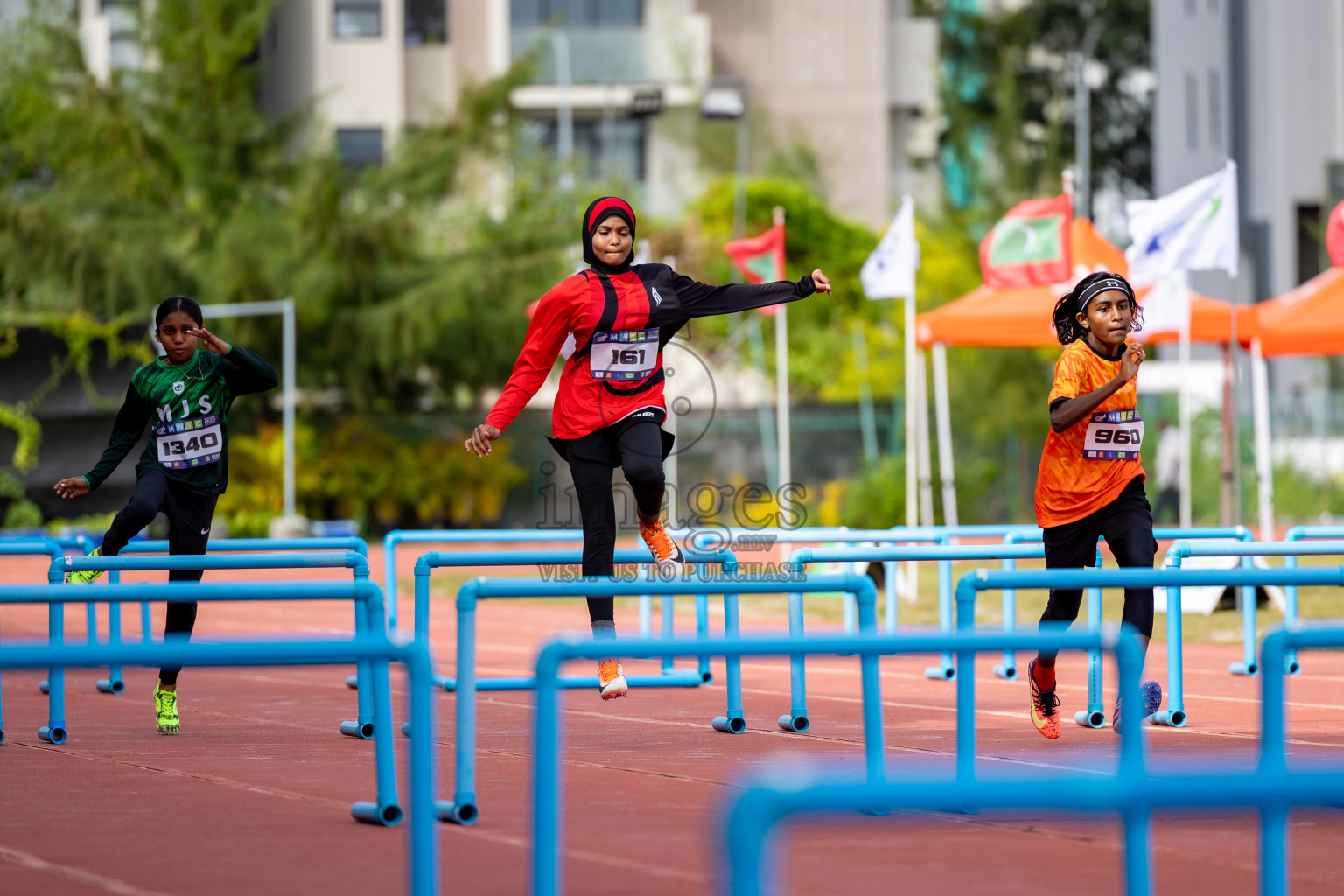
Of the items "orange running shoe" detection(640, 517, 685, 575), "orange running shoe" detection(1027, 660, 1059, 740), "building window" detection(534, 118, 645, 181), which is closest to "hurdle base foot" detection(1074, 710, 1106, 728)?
"orange running shoe" detection(1027, 660, 1059, 740)

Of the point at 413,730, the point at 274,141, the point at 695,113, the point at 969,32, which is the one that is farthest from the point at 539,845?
the point at 969,32

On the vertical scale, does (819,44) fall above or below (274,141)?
above

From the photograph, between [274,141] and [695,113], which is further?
[695,113]

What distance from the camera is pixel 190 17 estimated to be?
2888cm

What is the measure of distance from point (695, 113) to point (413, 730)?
39.8 meters

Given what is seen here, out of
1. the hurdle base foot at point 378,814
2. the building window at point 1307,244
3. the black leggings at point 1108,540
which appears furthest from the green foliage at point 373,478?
the hurdle base foot at point 378,814

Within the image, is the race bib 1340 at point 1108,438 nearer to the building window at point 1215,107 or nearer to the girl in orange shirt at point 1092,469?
the girl in orange shirt at point 1092,469

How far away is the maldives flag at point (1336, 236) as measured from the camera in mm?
13812

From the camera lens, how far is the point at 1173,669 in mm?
7969

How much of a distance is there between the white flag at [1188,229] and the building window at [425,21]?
27.9 m

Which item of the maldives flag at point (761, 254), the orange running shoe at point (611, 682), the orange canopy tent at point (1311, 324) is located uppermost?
the maldives flag at point (761, 254)

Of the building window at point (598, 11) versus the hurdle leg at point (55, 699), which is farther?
the building window at point (598, 11)

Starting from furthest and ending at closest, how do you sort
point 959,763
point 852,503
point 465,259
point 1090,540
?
point 465,259, point 852,503, point 1090,540, point 959,763

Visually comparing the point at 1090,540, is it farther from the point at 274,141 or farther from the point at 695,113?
the point at 695,113
